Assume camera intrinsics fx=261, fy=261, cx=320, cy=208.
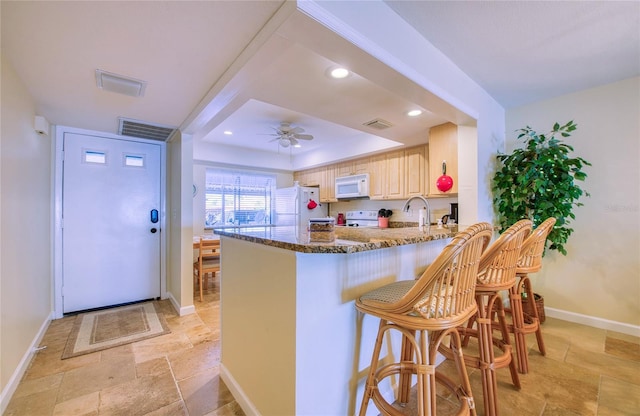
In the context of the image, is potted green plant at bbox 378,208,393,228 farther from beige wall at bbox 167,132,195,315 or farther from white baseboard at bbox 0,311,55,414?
white baseboard at bbox 0,311,55,414

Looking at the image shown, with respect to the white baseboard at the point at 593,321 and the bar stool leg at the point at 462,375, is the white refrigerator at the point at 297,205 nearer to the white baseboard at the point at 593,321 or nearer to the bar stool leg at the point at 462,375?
the white baseboard at the point at 593,321

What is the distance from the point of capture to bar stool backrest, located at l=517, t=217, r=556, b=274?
73.8 inches

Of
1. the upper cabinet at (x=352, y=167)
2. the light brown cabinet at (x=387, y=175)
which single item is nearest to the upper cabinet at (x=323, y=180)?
the upper cabinet at (x=352, y=167)

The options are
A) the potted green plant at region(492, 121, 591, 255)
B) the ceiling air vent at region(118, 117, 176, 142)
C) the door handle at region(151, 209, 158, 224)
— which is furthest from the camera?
the door handle at region(151, 209, 158, 224)

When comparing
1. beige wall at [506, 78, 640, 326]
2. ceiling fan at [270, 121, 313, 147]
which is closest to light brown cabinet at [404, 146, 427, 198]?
beige wall at [506, 78, 640, 326]

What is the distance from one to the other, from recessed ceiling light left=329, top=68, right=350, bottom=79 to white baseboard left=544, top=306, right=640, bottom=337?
3.30 metres

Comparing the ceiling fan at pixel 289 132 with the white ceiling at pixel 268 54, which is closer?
the white ceiling at pixel 268 54

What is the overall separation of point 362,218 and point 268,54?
376 centimetres

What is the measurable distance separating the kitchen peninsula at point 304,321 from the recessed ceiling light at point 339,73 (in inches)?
51.9

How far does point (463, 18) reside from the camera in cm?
163

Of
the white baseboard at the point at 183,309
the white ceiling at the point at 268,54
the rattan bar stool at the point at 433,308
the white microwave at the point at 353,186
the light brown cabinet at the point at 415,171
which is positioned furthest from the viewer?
the white microwave at the point at 353,186

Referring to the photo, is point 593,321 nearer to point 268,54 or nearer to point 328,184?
point 268,54

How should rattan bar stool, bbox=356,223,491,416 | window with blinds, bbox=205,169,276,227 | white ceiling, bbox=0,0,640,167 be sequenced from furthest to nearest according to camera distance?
window with blinds, bbox=205,169,276,227
white ceiling, bbox=0,0,640,167
rattan bar stool, bbox=356,223,491,416

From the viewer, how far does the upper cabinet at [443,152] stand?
2.90 m
